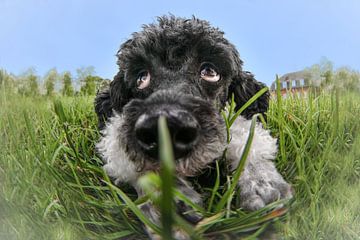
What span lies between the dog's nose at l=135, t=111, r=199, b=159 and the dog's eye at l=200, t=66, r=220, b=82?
1.06 ft

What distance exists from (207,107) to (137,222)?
0.27 m

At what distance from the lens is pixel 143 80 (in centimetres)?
114

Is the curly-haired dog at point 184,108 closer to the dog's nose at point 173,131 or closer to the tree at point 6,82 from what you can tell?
the dog's nose at point 173,131

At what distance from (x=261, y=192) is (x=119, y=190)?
0.29 metres

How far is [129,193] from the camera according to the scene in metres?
1.05

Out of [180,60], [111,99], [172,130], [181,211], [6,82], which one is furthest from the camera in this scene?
[111,99]

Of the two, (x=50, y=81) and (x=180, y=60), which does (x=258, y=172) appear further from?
(x=50, y=81)

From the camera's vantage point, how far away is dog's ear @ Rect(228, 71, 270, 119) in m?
1.30

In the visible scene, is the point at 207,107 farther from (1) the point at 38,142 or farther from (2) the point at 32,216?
(1) the point at 38,142

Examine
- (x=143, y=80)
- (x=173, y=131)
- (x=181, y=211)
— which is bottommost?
(x=181, y=211)

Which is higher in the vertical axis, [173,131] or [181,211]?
[173,131]

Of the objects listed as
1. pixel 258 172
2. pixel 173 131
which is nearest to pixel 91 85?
pixel 258 172

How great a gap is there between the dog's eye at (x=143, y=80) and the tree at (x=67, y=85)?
0.80 feet

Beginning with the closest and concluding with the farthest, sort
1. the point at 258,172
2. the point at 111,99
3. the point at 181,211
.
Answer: the point at 181,211
the point at 258,172
the point at 111,99
